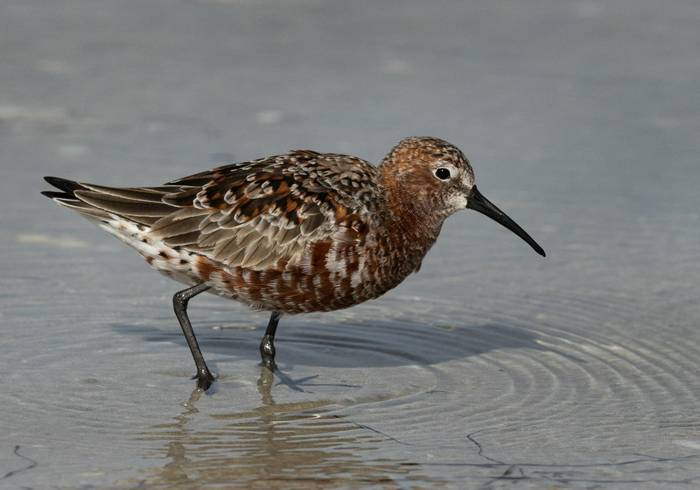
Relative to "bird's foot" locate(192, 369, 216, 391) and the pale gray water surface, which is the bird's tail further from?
"bird's foot" locate(192, 369, 216, 391)

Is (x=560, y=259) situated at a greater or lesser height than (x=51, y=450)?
greater

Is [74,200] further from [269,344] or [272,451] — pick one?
[272,451]

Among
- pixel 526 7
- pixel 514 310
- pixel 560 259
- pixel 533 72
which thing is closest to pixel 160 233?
pixel 514 310

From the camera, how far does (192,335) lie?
343 inches

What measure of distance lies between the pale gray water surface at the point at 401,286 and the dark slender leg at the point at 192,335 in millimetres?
151

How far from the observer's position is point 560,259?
10.8m

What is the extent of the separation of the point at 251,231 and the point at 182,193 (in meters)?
0.62

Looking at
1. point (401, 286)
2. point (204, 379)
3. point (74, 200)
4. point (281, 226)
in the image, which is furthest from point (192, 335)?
point (401, 286)

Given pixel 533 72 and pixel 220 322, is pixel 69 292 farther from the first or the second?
pixel 533 72

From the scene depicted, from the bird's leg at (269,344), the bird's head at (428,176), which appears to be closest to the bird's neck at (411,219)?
the bird's head at (428,176)

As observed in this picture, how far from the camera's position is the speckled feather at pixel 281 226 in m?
8.62

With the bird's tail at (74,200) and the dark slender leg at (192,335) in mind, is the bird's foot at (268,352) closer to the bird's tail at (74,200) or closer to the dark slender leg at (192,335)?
the dark slender leg at (192,335)

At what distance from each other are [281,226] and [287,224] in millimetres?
44

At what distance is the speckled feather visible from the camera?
28.3 ft
